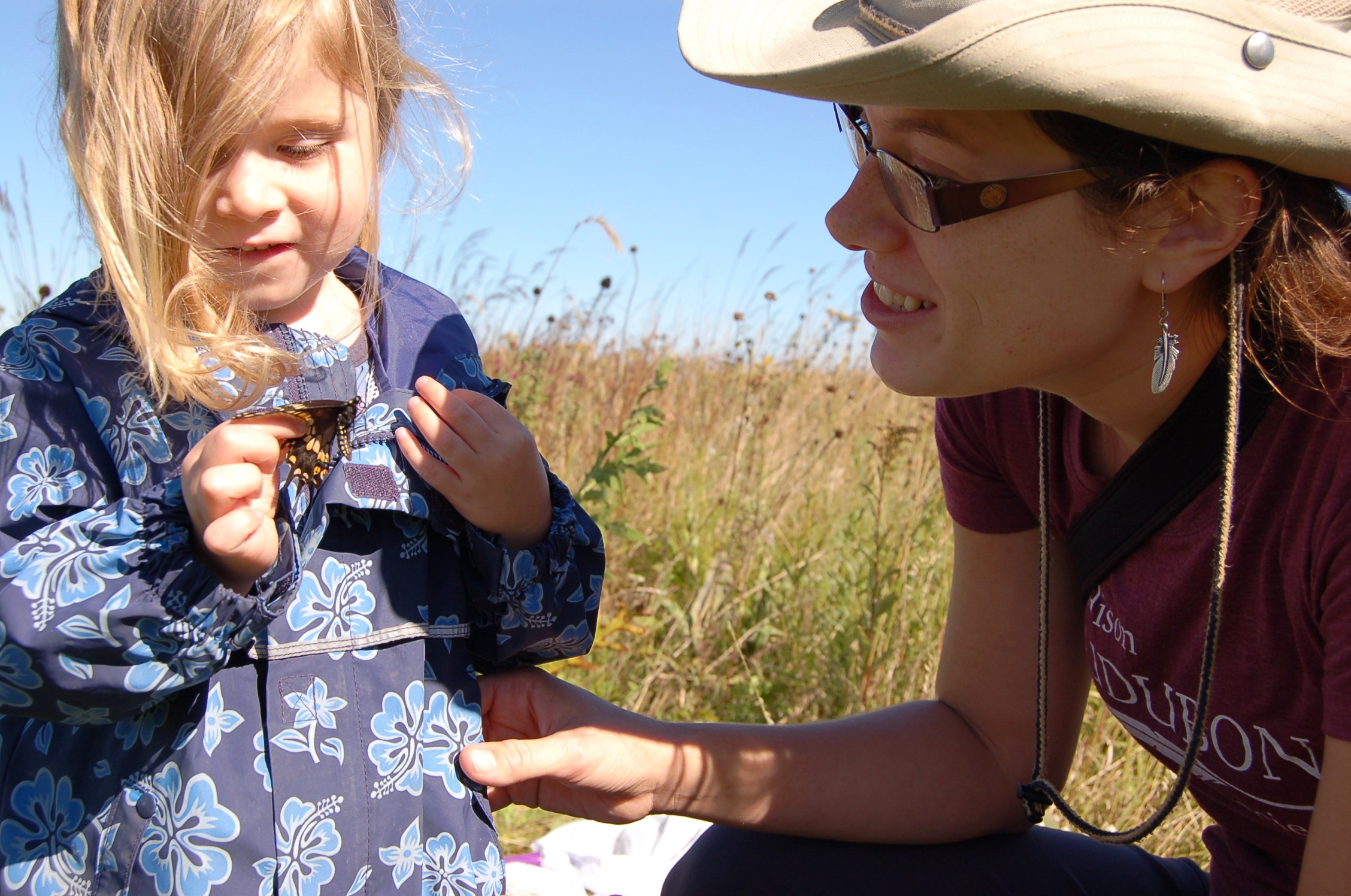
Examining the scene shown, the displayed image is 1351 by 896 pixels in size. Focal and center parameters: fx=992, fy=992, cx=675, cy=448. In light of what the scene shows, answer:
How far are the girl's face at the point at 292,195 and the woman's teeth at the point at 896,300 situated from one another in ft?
2.73

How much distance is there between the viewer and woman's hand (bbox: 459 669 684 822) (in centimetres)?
161

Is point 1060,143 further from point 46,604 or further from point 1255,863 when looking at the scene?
point 46,604

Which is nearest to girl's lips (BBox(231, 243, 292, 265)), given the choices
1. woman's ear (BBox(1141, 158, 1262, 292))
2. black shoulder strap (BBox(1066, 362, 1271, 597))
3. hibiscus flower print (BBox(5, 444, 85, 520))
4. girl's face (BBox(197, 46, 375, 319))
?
girl's face (BBox(197, 46, 375, 319))

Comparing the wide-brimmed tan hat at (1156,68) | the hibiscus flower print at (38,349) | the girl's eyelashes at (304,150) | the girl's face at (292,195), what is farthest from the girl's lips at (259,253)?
the wide-brimmed tan hat at (1156,68)

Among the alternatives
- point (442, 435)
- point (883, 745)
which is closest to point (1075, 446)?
point (883, 745)

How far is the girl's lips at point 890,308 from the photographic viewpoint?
5.21 ft

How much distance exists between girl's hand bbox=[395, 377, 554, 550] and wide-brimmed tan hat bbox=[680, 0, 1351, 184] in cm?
69

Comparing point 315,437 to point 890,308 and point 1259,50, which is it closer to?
point 890,308

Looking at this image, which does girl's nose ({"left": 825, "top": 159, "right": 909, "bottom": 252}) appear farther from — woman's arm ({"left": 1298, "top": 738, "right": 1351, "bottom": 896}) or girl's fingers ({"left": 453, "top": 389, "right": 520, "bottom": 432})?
woman's arm ({"left": 1298, "top": 738, "right": 1351, "bottom": 896})

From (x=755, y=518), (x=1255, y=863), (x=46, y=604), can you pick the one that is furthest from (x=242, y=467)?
(x=755, y=518)

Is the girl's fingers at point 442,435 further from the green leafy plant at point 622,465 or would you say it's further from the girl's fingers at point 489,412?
the green leafy plant at point 622,465

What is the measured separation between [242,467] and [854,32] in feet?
3.43

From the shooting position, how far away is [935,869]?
1800 mm

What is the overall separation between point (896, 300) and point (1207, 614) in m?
0.67
